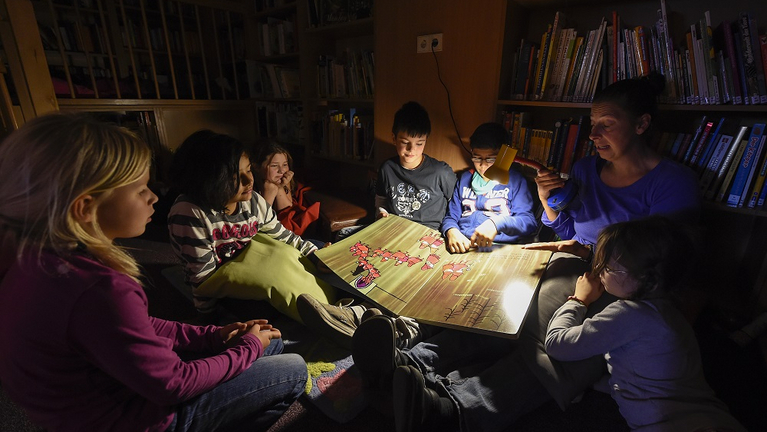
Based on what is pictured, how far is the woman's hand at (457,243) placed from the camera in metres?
1.51

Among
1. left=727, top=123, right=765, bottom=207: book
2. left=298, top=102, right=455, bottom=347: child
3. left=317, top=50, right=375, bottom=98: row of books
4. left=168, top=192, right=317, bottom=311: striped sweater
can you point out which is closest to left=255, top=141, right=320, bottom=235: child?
left=298, top=102, right=455, bottom=347: child

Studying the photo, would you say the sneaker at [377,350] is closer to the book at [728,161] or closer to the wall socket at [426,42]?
the book at [728,161]

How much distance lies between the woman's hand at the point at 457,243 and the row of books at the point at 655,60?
806 mm

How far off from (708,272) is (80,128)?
2335 mm

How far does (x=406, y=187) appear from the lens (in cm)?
197

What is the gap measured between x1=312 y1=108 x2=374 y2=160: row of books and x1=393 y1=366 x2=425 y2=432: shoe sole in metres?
1.80

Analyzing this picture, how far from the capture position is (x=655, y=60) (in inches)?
56.0

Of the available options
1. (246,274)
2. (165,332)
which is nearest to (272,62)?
(246,274)

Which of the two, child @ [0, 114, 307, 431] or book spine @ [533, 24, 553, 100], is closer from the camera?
child @ [0, 114, 307, 431]

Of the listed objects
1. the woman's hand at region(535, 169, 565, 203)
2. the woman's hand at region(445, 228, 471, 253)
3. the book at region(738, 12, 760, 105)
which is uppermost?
the book at region(738, 12, 760, 105)

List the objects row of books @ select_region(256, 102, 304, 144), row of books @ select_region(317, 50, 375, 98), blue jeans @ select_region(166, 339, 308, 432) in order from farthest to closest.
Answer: row of books @ select_region(256, 102, 304, 144) → row of books @ select_region(317, 50, 375, 98) → blue jeans @ select_region(166, 339, 308, 432)

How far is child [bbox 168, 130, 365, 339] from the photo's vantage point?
1.33m

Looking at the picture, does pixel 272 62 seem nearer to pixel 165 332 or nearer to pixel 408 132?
pixel 408 132

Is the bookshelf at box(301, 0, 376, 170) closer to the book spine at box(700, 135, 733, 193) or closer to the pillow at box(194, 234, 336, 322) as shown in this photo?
the pillow at box(194, 234, 336, 322)
